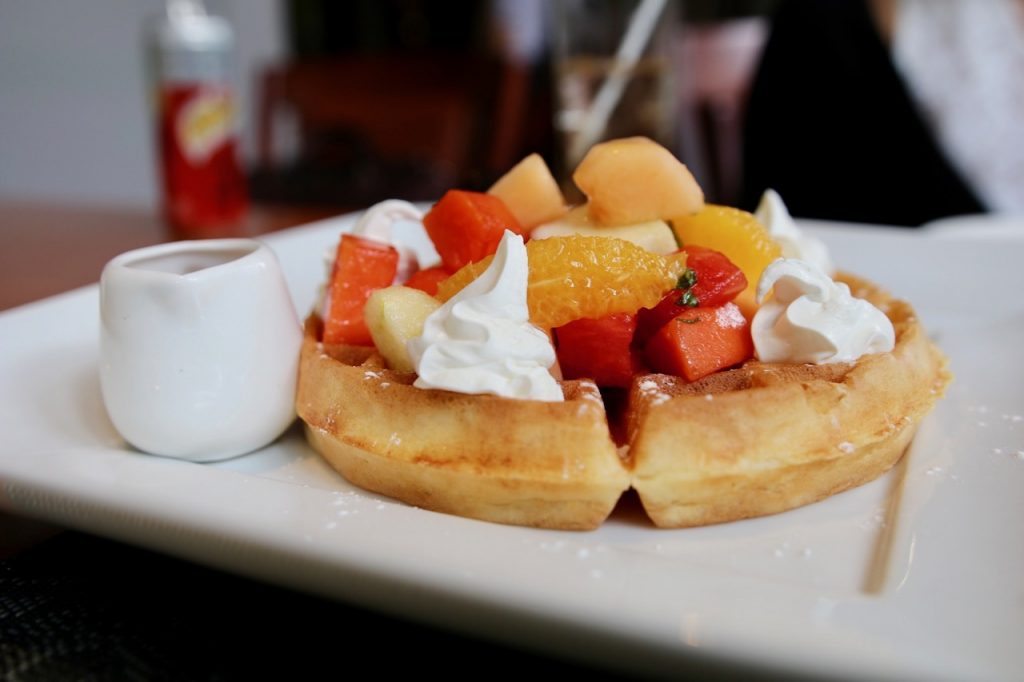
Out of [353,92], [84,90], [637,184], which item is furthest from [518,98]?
[637,184]

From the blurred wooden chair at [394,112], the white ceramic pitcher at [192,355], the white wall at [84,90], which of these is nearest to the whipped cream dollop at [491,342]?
the white ceramic pitcher at [192,355]

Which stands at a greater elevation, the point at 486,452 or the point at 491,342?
the point at 491,342

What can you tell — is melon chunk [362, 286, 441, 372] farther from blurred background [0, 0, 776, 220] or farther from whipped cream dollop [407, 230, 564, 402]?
blurred background [0, 0, 776, 220]

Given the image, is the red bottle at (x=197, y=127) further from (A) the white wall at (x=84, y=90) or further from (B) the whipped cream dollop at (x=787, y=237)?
(A) the white wall at (x=84, y=90)

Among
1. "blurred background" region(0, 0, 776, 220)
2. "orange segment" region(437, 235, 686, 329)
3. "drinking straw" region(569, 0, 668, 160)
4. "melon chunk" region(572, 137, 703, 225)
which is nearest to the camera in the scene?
"orange segment" region(437, 235, 686, 329)

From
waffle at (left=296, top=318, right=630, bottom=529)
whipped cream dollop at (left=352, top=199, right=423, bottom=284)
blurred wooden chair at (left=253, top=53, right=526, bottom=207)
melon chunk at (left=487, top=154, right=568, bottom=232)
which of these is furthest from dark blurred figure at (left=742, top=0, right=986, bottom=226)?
waffle at (left=296, top=318, right=630, bottom=529)

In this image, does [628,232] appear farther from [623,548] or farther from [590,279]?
[623,548]
